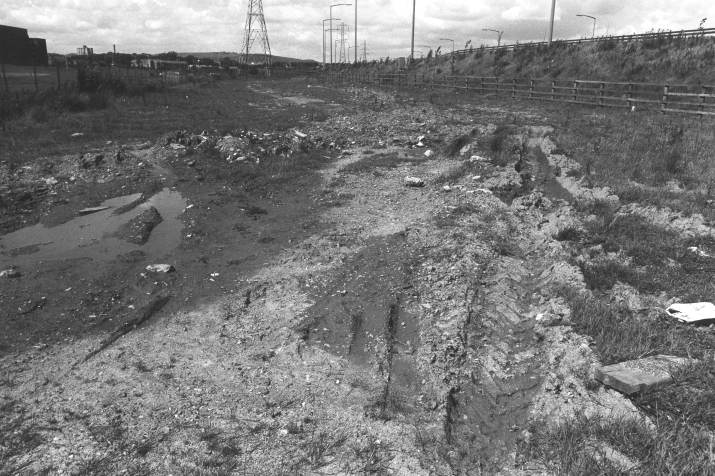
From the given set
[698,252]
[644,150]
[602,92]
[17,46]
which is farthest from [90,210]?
[17,46]

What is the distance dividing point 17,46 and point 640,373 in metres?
36.1

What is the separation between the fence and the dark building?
26.2 meters

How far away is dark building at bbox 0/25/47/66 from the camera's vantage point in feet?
91.0

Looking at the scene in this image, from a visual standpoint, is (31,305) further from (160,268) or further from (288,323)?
(288,323)

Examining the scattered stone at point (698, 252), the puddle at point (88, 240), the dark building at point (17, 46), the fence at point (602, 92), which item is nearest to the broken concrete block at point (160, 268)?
the puddle at point (88, 240)

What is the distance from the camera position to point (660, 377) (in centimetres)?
348

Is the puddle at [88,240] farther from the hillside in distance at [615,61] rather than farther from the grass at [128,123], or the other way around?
the hillside in distance at [615,61]

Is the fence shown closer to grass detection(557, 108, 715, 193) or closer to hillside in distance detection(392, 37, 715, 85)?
hillside in distance detection(392, 37, 715, 85)

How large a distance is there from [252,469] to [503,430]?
174cm

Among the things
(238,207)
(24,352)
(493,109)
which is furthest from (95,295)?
(493,109)

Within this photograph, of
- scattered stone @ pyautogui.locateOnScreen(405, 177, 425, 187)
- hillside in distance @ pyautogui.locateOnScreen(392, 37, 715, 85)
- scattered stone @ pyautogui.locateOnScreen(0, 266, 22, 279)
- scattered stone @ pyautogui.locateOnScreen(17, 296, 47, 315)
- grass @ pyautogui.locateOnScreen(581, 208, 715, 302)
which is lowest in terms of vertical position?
scattered stone @ pyautogui.locateOnScreen(17, 296, 47, 315)

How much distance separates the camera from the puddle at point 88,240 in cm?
662

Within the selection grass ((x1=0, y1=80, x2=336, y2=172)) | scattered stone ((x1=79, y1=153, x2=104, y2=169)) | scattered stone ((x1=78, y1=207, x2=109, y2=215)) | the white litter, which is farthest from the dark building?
the white litter

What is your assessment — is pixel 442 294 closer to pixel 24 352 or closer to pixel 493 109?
pixel 24 352
